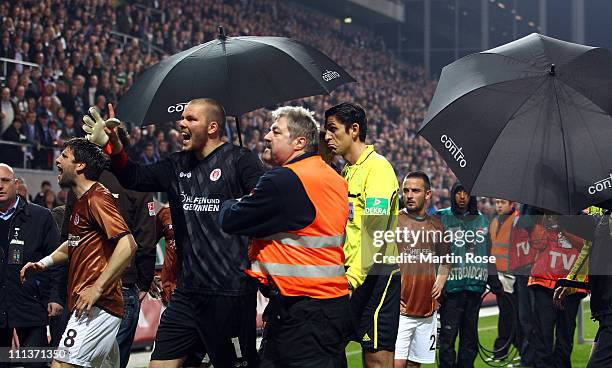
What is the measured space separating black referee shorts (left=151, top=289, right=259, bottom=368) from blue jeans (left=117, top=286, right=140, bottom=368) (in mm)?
1747

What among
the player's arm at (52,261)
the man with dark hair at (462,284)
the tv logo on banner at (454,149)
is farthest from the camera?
the man with dark hair at (462,284)

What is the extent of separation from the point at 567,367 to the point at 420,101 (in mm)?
35858

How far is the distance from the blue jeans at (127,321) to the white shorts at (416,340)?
223cm

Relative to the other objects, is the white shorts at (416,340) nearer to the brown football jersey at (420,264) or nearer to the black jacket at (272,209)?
the brown football jersey at (420,264)

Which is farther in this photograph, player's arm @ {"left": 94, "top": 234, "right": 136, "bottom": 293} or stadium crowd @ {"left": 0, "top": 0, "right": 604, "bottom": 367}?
stadium crowd @ {"left": 0, "top": 0, "right": 604, "bottom": 367}

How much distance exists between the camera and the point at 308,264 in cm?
525

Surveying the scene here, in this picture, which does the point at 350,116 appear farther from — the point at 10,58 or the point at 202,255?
the point at 10,58

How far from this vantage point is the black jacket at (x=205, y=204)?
5.93 m

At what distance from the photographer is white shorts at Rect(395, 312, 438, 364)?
8688mm

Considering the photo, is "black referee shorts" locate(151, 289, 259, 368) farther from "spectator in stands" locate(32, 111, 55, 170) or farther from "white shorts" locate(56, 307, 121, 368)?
"spectator in stands" locate(32, 111, 55, 170)

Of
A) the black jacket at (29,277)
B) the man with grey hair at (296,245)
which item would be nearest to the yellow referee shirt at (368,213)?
the man with grey hair at (296,245)

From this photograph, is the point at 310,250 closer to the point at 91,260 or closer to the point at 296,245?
the point at 296,245

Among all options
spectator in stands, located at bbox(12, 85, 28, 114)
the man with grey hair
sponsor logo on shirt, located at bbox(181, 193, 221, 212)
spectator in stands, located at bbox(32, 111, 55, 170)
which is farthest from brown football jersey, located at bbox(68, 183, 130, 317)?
spectator in stands, located at bbox(12, 85, 28, 114)

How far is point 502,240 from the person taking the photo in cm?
1165
